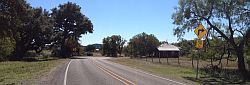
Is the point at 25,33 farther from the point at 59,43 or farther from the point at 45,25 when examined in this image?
the point at 59,43

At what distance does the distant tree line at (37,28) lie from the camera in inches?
1342

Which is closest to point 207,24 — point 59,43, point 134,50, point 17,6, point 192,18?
point 192,18

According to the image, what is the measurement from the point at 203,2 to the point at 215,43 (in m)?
4.78

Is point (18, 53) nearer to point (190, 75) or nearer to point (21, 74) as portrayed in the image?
point (21, 74)

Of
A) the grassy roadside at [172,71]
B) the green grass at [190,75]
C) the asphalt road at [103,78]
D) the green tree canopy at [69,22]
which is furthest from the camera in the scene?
the green tree canopy at [69,22]

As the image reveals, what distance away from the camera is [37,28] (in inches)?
3401

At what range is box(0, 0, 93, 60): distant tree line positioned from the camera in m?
34.1

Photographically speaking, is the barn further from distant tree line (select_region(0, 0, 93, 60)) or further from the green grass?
the green grass

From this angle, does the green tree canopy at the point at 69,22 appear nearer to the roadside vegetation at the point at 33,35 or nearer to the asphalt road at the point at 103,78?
the roadside vegetation at the point at 33,35

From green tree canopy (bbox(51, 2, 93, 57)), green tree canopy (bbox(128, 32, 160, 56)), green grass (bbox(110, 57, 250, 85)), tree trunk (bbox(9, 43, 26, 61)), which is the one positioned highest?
green tree canopy (bbox(51, 2, 93, 57))

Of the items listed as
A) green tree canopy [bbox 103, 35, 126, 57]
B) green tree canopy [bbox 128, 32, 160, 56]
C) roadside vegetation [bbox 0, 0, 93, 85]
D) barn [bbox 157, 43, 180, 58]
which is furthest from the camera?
green tree canopy [bbox 103, 35, 126, 57]

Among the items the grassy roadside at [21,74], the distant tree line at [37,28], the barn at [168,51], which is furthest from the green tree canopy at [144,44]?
the grassy roadside at [21,74]

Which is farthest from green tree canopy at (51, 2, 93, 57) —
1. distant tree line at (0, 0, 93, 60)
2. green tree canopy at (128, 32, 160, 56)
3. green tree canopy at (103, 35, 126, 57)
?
green tree canopy at (103, 35, 126, 57)

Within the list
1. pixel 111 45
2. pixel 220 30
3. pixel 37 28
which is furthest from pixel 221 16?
pixel 111 45
